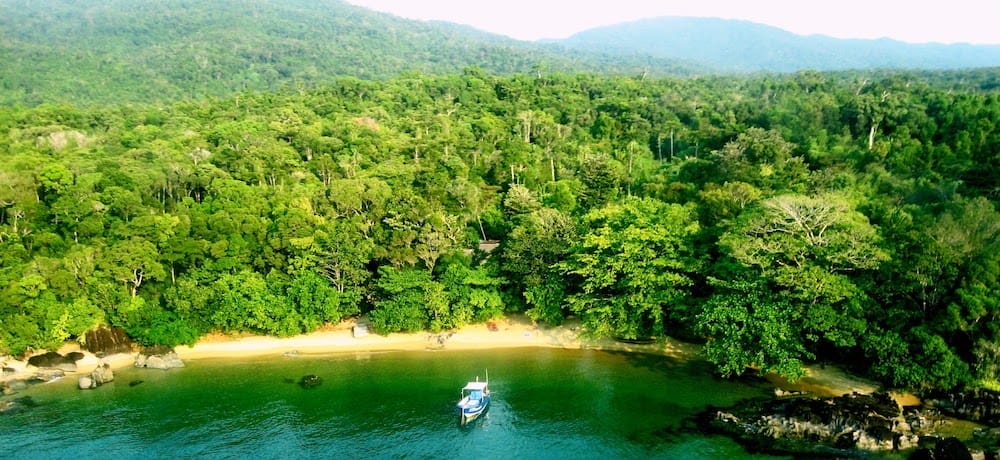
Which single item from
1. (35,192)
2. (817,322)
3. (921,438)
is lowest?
(921,438)

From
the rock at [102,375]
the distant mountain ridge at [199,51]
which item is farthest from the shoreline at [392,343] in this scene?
the distant mountain ridge at [199,51]

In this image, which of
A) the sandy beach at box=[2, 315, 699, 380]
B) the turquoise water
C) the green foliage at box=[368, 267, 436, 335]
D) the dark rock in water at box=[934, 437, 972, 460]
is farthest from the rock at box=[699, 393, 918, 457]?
the green foliage at box=[368, 267, 436, 335]

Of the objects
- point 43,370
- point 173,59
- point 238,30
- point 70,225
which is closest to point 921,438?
point 43,370

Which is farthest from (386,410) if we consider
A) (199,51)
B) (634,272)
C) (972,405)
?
(199,51)

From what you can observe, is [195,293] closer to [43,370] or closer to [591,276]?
[43,370]

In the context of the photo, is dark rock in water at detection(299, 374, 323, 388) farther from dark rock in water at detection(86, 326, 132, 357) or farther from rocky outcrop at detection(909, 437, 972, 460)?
rocky outcrop at detection(909, 437, 972, 460)

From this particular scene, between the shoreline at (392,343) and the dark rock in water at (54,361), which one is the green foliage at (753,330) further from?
the dark rock in water at (54,361)
